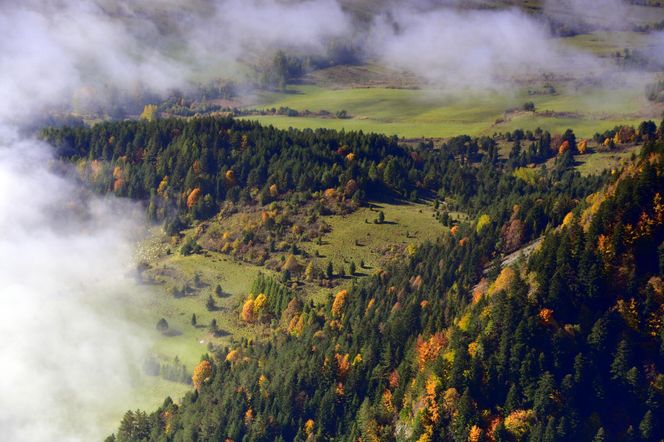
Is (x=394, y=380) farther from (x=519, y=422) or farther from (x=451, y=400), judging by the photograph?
(x=519, y=422)

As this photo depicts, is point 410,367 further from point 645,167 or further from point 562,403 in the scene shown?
point 645,167

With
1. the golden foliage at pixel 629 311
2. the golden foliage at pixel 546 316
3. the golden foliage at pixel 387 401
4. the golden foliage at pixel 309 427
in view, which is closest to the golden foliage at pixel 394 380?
the golden foliage at pixel 387 401

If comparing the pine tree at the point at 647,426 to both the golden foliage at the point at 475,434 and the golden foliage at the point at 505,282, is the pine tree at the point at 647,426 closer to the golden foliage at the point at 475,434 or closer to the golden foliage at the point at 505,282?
the golden foliage at the point at 475,434

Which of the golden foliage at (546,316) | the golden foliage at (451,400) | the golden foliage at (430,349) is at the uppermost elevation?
the golden foliage at (546,316)

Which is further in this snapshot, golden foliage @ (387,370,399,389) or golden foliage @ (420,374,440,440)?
golden foliage @ (387,370,399,389)

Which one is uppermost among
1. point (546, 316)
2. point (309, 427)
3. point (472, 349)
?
point (546, 316)

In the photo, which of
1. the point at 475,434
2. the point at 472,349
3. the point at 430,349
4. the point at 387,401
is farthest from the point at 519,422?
the point at 387,401

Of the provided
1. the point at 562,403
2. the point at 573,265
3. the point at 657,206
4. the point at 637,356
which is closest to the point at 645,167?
the point at 657,206

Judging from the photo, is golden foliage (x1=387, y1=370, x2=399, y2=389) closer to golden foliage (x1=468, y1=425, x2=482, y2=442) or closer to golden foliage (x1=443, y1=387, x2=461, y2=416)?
golden foliage (x1=443, y1=387, x2=461, y2=416)

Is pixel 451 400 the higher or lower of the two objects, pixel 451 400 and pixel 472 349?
the lower

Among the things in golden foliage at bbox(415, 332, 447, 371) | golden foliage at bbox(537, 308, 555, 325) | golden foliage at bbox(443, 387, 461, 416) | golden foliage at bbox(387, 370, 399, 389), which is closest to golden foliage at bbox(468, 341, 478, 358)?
golden foliage at bbox(415, 332, 447, 371)

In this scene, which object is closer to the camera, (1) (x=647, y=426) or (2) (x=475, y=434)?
(1) (x=647, y=426)
